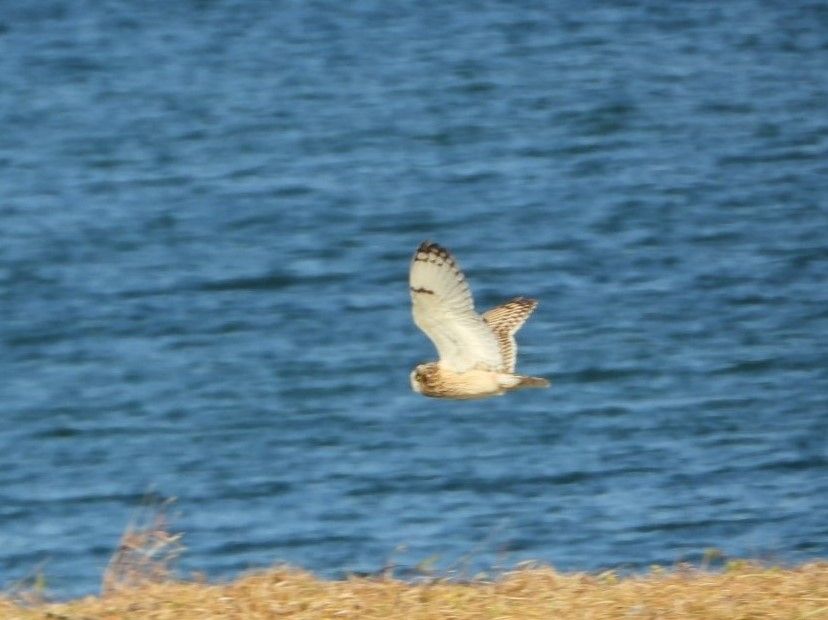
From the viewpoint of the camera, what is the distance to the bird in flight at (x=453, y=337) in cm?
651

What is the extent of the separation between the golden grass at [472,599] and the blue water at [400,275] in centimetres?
85

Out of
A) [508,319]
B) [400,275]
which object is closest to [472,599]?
[508,319]

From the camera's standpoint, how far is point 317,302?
15570mm

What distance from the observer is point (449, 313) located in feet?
21.7

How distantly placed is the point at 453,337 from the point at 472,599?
1.19 m

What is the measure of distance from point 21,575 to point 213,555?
1005mm

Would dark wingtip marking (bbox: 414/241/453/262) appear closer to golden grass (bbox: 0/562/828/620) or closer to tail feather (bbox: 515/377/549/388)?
tail feather (bbox: 515/377/549/388)

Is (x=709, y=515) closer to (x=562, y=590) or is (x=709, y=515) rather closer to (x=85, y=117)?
(x=562, y=590)

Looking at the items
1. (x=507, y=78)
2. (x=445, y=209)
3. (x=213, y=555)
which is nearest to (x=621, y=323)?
(x=445, y=209)

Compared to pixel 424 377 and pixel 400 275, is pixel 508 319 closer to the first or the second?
pixel 424 377

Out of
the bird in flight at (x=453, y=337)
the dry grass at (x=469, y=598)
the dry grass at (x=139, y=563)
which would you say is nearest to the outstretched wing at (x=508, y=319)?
the bird in flight at (x=453, y=337)

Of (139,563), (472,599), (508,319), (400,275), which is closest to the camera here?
(472,599)

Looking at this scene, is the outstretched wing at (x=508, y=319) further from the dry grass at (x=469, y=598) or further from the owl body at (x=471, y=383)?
the dry grass at (x=469, y=598)

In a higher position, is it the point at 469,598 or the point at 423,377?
the point at 423,377
